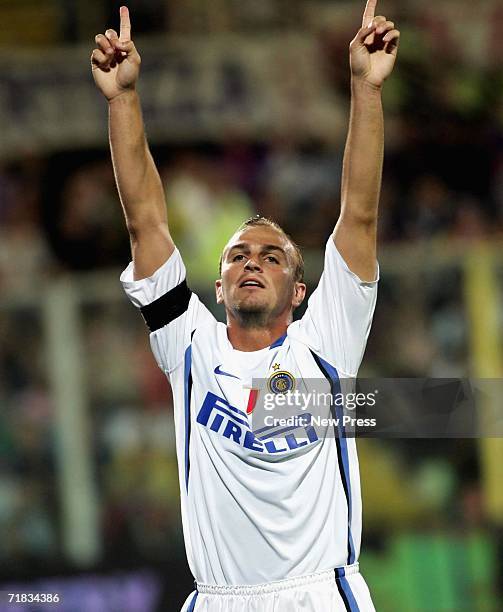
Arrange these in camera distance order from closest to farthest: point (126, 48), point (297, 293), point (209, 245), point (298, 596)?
point (298, 596) < point (126, 48) < point (297, 293) < point (209, 245)

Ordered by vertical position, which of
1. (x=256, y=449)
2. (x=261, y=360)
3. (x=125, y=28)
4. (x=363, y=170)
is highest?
(x=125, y=28)

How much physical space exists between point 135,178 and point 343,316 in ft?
3.03

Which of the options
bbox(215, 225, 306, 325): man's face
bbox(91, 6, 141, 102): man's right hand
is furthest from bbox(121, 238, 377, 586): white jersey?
bbox(91, 6, 141, 102): man's right hand

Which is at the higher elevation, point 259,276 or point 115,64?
point 115,64

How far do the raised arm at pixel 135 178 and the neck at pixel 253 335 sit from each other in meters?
0.38

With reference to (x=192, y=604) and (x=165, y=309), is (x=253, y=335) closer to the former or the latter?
(x=165, y=309)

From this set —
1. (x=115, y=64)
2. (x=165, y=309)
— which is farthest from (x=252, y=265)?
(x=115, y=64)

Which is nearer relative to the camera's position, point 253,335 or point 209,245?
point 253,335

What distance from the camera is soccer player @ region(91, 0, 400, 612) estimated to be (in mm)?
4176

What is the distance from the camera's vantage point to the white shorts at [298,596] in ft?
13.6

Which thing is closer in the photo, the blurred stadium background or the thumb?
the thumb

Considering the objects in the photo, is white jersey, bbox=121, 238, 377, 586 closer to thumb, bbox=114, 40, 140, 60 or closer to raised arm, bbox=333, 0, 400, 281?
raised arm, bbox=333, 0, 400, 281

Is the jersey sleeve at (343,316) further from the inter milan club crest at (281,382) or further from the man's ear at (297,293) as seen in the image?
the man's ear at (297,293)

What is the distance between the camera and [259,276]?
441 cm
